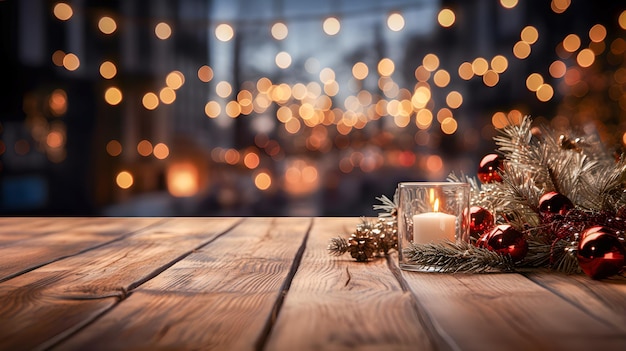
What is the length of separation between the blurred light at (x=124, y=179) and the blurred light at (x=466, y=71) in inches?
81.1

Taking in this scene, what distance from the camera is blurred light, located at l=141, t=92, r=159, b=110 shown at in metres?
3.97

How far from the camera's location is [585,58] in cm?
374

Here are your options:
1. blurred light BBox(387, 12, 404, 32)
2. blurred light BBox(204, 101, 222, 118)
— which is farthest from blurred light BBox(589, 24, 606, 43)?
blurred light BBox(204, 101, 222, 118)

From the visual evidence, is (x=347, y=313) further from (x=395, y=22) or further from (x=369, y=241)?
(x=395, y=22)

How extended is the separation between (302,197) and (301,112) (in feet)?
1.67

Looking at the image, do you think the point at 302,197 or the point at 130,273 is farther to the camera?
the point at 302,197

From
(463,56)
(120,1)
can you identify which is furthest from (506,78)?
(120,1)

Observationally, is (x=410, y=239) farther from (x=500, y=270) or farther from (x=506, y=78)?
(x=506, y=78)

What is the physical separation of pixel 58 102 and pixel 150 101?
520mm

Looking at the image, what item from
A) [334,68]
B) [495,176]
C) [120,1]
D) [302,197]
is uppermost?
[120,1]

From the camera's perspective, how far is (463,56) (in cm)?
392

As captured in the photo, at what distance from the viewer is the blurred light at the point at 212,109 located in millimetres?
4016

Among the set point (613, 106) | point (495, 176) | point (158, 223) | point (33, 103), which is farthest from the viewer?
point (33, 103)

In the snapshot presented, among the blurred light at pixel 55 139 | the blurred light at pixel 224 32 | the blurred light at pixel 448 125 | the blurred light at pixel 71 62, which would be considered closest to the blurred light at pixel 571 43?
the blurred light at pixel 448 125
